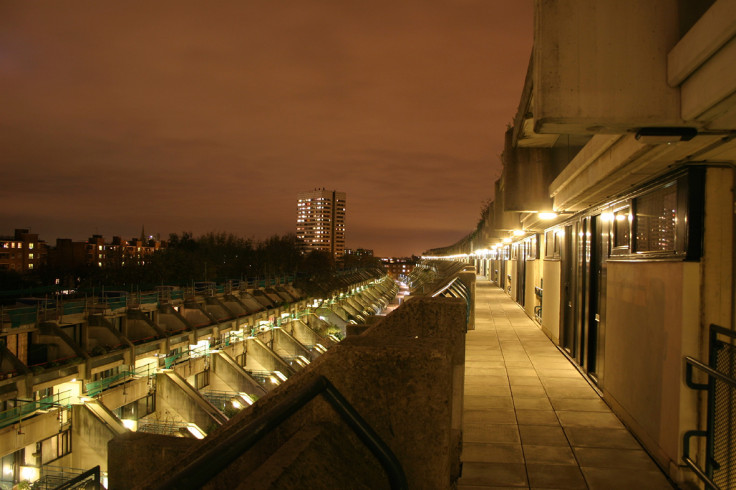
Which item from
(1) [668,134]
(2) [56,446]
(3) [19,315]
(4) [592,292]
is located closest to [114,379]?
(2) [56,446]

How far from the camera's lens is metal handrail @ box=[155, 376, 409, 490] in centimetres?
120

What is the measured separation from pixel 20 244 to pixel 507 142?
127 m

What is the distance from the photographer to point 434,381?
6.56 feet

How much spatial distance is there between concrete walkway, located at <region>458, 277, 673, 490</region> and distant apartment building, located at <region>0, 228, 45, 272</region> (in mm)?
119481

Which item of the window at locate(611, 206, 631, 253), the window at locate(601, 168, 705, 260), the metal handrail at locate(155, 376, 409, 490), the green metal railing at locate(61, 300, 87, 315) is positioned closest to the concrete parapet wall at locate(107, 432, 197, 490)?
the metal handrail at locate(155, 376, 409, 490)

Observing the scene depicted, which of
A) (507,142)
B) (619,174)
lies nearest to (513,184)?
(507,142)

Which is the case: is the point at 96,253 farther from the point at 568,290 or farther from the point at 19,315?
the point at 568,290

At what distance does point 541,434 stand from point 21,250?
424 feet

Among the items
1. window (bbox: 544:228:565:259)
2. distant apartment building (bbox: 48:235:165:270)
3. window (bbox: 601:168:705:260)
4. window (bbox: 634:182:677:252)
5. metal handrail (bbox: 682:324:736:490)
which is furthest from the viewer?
distant apartment building (bbox: 48:235:165:270)

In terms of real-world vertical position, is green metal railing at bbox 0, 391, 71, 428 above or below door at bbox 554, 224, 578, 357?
below

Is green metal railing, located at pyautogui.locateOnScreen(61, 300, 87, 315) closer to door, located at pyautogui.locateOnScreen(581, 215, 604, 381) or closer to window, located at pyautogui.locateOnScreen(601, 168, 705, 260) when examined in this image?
door, located at pyautogui.locateOnScreen(581, 215, 604, 381)

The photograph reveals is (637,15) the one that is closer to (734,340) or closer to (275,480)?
(734,340)

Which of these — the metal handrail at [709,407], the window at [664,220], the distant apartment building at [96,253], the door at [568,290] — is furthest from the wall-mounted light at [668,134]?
the distant apartment building at [96,253]

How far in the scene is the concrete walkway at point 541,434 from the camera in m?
4.31
